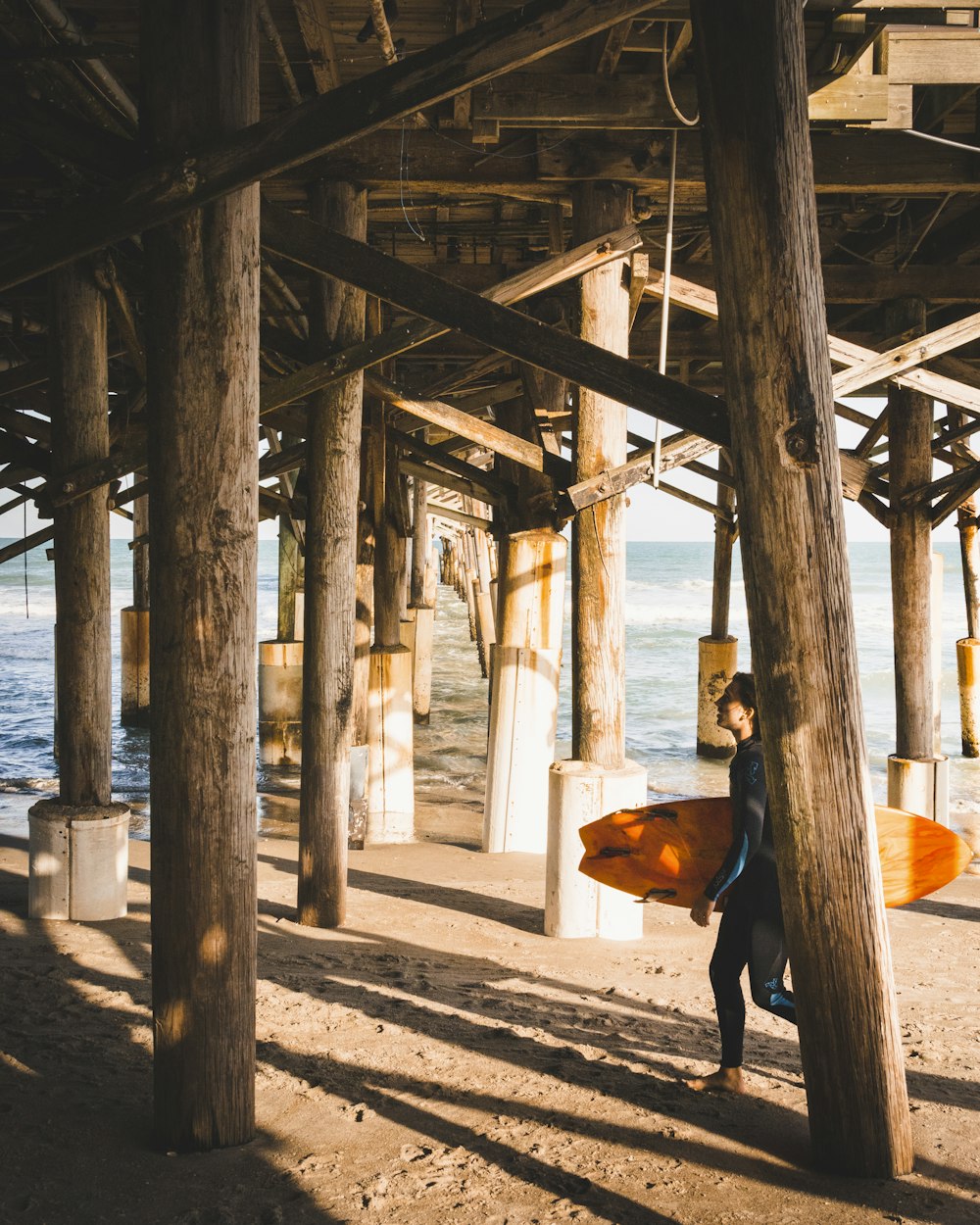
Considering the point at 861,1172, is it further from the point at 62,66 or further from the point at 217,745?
the point at 62,66

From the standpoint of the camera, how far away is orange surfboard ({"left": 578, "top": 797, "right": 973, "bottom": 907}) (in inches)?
147

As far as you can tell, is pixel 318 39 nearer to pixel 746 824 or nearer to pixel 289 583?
pixel 746 824

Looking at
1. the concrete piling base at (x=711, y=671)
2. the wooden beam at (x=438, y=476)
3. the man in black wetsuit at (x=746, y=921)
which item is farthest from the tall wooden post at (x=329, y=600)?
the concrete piling base at (x=711, y=671)

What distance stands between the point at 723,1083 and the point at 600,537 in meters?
2.69

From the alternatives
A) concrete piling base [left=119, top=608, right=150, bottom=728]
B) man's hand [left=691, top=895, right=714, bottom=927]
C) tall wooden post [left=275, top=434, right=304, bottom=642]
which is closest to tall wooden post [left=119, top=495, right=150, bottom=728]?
concrete piling base [left=119, top=608, right=150, bottom=728]

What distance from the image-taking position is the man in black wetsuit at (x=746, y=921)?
3445 millimetres

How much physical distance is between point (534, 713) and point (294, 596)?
637cm

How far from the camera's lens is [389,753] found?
8555 mm

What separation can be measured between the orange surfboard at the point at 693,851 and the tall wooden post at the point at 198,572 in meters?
1.60

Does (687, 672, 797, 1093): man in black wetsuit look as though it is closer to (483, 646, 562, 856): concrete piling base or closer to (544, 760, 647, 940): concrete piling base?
(544, 760, 647, 940): concrete piling base

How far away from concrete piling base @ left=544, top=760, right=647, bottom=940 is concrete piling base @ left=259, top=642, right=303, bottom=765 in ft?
22.4

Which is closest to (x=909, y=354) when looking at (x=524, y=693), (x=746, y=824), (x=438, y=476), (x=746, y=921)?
(x=524, y=693)

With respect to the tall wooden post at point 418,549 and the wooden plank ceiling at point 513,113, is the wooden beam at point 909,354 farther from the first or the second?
the tall wooden post at point 418,549

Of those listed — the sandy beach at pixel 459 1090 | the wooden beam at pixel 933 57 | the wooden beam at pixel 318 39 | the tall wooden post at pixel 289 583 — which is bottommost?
the sandy beach at pixel 459 1090
